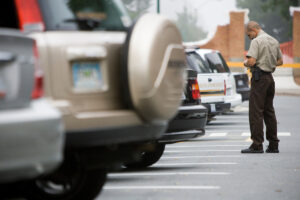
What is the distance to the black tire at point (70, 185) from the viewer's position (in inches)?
298

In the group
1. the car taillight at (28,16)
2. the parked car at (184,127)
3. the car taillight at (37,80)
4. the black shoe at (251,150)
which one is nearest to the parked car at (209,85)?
the black shoe at (251,150)

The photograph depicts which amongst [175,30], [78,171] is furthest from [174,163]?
[175,30]

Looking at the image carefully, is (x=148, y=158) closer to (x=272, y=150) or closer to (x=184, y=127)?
(x=184, y=127)

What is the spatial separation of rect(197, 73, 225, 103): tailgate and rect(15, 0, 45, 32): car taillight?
1199cm

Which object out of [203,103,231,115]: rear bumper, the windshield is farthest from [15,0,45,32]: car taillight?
[203,103,231,115]: rear bumper

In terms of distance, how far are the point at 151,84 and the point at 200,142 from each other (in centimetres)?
→ 985

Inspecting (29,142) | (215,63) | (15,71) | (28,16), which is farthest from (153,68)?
(215,63)

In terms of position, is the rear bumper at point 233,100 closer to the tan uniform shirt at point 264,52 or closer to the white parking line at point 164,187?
the tan uniform shirt at point 264,52

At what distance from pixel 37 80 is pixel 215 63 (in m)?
14.5

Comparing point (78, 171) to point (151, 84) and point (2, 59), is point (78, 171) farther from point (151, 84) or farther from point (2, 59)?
point (2, 59)

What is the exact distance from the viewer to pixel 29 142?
5395 mm

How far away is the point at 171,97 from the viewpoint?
264 inches

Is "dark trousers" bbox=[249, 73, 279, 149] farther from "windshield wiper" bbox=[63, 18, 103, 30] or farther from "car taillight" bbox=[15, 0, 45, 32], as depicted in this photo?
"car taillight" bbox=[15, 0, 45, 32]

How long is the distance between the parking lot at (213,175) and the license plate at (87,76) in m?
2.55
